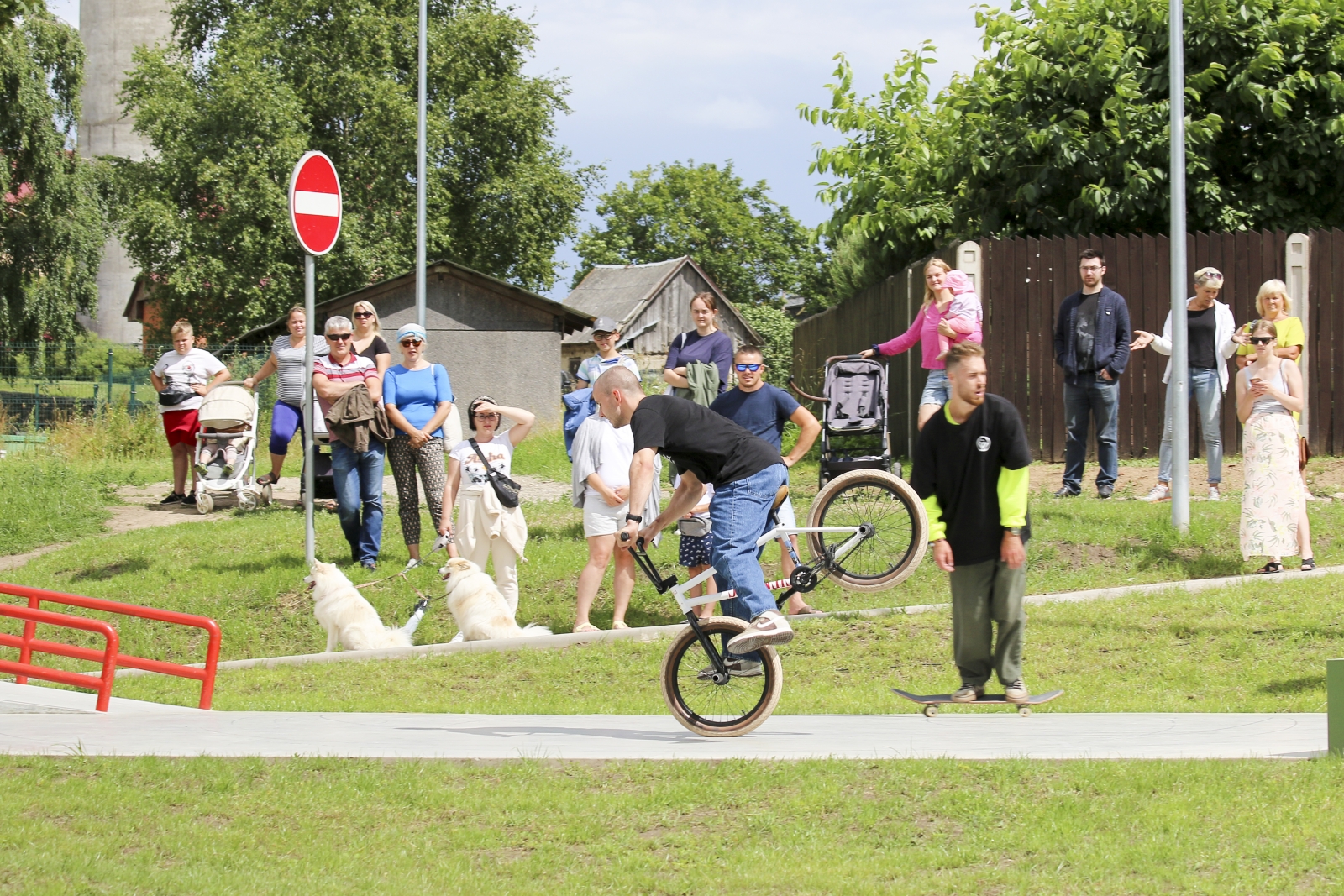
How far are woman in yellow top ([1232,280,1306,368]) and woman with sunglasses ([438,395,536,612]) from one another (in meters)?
5.63

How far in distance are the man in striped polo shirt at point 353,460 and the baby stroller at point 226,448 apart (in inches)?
100

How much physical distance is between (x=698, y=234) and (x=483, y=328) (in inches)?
2399

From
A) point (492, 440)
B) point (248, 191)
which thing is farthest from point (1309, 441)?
point (248, 191)

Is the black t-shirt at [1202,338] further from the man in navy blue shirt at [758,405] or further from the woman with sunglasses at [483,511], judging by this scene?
the woman with sunglasses at [483,511]

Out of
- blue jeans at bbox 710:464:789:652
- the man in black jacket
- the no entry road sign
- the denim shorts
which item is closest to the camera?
blue jeans at bbox 710:464:789:652

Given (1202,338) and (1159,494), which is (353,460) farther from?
(1202,338)

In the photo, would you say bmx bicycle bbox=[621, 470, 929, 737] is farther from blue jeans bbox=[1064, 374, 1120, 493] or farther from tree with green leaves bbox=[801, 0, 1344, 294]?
tree with green leaves bbox=[801, 0, 1344, 294]

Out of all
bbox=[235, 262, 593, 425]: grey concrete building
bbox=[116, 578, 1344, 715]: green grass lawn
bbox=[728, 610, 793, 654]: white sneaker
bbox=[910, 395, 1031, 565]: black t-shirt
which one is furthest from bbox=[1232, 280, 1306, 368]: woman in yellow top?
bbox=[235, 262, 593, 425]: grey concrete building

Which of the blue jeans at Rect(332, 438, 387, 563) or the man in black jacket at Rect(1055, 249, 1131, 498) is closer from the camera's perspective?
the blue jeans at Rect(332, 438, 387, 563)

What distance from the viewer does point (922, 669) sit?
8.93 metres

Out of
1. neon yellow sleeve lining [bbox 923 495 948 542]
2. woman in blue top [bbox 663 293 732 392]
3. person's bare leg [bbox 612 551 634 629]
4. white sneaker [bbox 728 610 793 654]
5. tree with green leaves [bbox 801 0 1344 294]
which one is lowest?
person's bare leg [bbox 612 551 634 629]

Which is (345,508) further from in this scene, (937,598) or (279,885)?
(279,885)

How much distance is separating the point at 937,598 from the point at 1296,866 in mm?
6491

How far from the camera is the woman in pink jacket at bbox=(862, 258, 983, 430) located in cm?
1088
